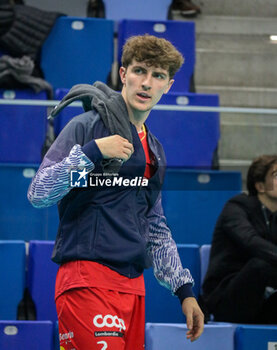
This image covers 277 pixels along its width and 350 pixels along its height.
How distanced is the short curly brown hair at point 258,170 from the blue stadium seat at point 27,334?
2.44 feet

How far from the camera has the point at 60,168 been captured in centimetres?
139

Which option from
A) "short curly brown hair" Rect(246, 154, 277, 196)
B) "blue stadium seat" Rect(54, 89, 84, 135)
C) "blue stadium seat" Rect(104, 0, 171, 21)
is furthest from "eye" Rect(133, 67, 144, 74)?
"blue stadium seat" Rect(104, 0, 171, 21)

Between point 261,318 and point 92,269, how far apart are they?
2.77 ft

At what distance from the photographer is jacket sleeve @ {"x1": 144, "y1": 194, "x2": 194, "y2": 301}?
1599 mm

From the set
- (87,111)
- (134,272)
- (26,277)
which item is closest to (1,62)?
(26,277)

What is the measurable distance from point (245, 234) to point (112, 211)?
77 cm

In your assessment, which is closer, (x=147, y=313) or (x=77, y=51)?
(x=147, y=313)

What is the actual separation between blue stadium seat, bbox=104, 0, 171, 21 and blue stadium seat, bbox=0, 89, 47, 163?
140cm

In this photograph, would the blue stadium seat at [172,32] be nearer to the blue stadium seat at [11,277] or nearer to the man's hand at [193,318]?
the blue stadium seat at [11,277]

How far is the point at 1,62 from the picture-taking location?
2865 millimetres

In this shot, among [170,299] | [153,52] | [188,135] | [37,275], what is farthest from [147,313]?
[153,52]

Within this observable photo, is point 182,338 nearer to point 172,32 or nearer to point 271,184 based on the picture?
point 271,184

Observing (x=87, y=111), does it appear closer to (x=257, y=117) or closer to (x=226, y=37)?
(x=257, y=117)

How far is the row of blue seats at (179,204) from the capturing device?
87.4 inches
